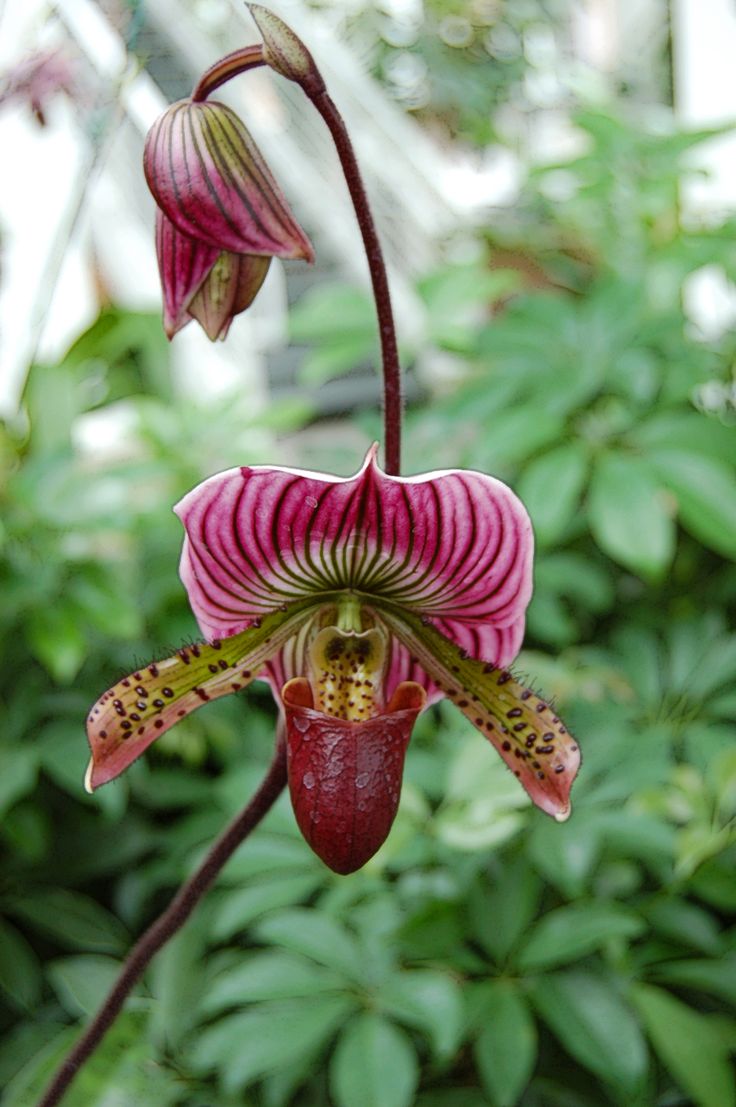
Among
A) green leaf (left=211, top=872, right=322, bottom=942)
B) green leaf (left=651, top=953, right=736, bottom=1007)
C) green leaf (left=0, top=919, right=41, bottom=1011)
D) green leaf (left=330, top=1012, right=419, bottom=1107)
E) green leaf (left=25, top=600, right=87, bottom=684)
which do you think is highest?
green leaf (left=25, top=600, right=87, bottom=684)

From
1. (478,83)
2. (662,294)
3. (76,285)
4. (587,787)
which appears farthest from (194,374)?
(478,83)

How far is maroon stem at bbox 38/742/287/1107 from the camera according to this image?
0.36 meters

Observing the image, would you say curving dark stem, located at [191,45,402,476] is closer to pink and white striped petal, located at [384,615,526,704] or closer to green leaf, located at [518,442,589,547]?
pink and white striped petal, located at [384,615,526,704]

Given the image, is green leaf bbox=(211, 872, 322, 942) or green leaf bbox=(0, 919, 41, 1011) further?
green leaf bbox=(0, 919, 41, 1011)

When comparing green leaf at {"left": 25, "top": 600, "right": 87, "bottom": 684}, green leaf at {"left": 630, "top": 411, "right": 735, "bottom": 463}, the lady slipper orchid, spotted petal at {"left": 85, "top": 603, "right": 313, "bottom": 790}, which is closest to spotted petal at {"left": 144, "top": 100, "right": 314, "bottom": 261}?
the lady slipper orchid

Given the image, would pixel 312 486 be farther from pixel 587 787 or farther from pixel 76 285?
pixel 76 285

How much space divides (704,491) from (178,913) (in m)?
0.62

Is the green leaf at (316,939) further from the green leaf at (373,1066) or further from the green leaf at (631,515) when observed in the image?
the green leaf at (631,515)

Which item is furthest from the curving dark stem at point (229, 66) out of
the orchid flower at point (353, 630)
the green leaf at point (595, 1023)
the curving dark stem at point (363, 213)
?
the green leaf at point (595, 1023)

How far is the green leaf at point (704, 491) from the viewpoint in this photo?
0.84 metres

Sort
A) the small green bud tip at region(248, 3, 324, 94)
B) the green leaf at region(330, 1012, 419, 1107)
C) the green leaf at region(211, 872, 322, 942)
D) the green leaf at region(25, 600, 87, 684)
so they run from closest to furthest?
the small green bud tip at region(248, 3, 324, 94), the green leaf at region(330, 1012, 419, 1107), the green leaf at region(211, 872, 322, 942), the green leaf at region(25, 600, 87, 684)

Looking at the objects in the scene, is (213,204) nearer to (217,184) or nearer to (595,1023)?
(217,184)

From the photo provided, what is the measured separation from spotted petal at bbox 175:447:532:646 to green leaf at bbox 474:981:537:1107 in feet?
1.12

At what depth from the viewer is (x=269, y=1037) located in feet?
2.08
